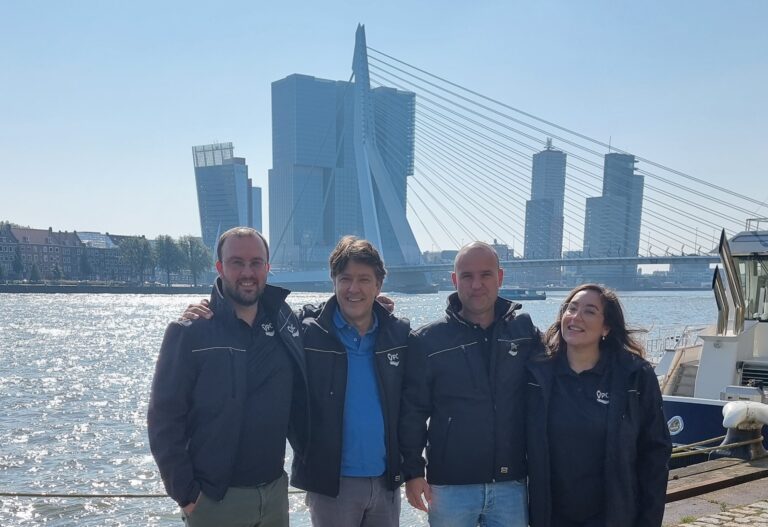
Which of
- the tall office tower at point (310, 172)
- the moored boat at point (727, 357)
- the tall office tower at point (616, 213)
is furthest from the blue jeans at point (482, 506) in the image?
the tall office tower at point (310, 172)

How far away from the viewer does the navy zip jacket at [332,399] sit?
8.72 feet

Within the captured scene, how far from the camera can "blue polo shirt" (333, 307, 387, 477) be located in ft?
8.83

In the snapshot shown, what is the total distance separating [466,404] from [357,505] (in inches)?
23.9

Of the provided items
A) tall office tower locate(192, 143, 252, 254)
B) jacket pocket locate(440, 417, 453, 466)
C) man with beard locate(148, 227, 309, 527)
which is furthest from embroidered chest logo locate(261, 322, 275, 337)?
tall office tower locate(192, 143, 252, 254)

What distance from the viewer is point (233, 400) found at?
256 centimetres

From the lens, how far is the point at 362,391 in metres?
2.70

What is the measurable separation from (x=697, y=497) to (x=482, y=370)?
275cm

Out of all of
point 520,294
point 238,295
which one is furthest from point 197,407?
point 520,294

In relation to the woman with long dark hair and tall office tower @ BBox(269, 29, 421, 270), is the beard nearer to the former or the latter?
the woman with long dark hair

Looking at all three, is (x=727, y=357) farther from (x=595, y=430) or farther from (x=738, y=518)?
(x=595, y=430)

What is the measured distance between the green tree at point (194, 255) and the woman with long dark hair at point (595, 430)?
8775cm

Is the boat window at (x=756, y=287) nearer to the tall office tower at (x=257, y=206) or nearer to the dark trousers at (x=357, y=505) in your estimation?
the dark trousers at (x=357, y=505)

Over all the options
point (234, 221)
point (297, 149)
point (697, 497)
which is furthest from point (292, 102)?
point (697, 497)

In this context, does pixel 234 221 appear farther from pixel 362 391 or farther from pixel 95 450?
pixel 362 391
